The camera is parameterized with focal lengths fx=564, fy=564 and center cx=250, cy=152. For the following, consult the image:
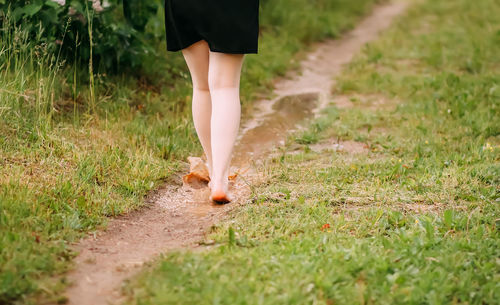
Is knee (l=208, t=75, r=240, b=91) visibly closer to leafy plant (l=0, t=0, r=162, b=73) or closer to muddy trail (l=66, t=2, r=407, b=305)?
muddy trail (l=66, t=2, r=407, b=305)

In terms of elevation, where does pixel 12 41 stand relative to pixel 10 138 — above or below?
above

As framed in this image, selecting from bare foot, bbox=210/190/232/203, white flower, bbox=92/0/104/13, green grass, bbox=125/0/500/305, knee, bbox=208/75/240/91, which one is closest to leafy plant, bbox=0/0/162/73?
white flower, bbox=92/0/104/13

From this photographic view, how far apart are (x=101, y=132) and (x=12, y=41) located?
0.90 meters

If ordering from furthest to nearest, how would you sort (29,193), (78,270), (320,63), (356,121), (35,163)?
(320,63), (356,121), (35,163), (29,193), (78,270)

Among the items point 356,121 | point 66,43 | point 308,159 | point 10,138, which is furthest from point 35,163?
point 356,121

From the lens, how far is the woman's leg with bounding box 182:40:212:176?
3.29m

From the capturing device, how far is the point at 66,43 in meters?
4.71

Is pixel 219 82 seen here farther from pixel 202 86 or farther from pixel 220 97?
pixel 202 86

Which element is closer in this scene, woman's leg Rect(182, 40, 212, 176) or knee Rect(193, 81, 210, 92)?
woman's leg Rect(182, 40, 212, 176)

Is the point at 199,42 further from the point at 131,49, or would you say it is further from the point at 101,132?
the point at 131,49

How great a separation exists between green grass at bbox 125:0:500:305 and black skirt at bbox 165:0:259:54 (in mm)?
921

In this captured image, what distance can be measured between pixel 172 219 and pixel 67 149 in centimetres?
93

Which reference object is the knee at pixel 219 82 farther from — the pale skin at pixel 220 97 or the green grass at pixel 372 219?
the green grass at pixel 372 219

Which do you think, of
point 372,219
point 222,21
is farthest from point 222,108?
point 372,219
